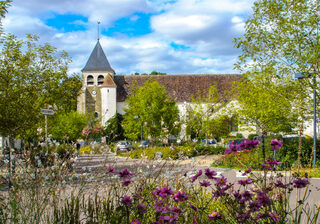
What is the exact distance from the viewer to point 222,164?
16406 mm

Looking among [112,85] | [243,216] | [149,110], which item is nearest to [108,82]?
[112,85]

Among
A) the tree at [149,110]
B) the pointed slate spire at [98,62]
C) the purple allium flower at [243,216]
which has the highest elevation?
the pointed slate spire at [98,62]

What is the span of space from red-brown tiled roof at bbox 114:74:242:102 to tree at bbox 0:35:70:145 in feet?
121

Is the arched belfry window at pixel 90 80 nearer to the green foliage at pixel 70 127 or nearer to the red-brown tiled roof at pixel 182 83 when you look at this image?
the red-brown tiled roof at pixel 182 83

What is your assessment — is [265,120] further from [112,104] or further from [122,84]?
[122,84]

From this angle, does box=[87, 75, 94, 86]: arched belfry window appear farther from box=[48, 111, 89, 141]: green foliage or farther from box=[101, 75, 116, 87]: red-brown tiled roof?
box=[48, 111, 89, 141]: green foliage

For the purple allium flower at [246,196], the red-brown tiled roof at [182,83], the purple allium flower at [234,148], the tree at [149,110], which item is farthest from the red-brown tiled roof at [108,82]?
the purple allium flower at [246,196]

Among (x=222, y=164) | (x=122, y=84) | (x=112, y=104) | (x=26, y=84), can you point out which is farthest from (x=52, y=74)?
(x=122, y=84)

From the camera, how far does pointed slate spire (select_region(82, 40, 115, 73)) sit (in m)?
51.7

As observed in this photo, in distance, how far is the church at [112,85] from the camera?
5050 centimetres

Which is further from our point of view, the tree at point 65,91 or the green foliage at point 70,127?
the green foliage at point 70,127

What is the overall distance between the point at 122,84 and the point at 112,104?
5161 mm

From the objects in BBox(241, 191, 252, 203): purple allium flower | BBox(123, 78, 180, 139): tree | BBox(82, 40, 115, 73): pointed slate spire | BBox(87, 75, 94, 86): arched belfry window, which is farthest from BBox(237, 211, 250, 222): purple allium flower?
BBox(87, 75, 94, 86): arched belfry window

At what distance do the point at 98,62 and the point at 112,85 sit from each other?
15.4 feet
